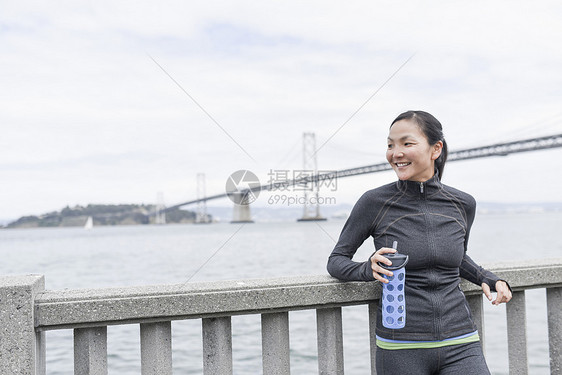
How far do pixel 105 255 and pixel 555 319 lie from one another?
36204 millimetres

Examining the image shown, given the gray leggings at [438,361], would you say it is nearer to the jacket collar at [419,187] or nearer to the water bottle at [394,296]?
the water bottle at [394,296]

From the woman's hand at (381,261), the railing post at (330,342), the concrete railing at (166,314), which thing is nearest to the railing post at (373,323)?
the concrete railing at (166,314)

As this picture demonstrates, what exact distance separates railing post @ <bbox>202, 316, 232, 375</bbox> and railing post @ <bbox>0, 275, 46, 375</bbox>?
1.90ft

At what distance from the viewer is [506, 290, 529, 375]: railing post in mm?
2418

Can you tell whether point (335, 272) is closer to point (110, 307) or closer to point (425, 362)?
point (425, 362)

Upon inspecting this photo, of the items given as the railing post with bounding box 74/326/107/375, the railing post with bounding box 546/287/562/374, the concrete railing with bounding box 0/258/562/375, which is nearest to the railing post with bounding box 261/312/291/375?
the concrete railing with bounding box 0/258/562/375

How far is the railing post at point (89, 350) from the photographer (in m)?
1.93

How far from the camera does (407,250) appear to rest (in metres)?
1.94

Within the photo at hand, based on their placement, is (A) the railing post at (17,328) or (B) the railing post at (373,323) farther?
(B) the railing post at (373,323)

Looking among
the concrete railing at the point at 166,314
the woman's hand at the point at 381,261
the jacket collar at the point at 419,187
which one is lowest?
the concrete railing at the point at 166,314

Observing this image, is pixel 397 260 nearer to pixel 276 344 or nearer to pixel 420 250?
pixel 420 250

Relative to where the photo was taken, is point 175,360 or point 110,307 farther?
point 175,360

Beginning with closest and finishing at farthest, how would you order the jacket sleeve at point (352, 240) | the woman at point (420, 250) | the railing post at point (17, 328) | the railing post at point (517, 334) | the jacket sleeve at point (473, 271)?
the railing post at point (17, 328) → the woman at point (420, 250) → the jacket sleeve at point (352, 240) → the jacket sleeve at point (473, 271) → the railing post at point (517, 334)

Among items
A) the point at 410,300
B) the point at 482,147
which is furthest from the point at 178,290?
the point at 482,147
